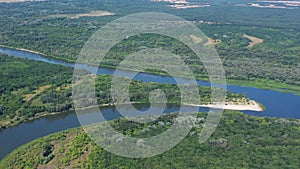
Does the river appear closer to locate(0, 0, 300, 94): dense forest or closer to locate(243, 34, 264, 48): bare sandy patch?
locate(0, 0, 300, 94): dense forest

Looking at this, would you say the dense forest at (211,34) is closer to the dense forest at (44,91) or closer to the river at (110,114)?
the river at (110,114)

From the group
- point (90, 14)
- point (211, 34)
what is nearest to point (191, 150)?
point (211, 34)

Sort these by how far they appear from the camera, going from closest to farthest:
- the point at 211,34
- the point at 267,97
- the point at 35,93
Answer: the point at 35,93 → the point at 267,97 → the point at 211,34

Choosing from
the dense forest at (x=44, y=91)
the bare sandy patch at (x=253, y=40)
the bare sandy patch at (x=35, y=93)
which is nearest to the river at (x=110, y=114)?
the dense forest at (x=44, y=91)

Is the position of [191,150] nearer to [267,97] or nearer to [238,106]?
[238,106]

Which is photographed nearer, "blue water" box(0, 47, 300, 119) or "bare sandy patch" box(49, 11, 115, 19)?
"blue water" box(0, 47, 300, 119)

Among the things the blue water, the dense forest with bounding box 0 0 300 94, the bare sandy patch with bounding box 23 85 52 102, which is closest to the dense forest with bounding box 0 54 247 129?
the bare sandy patch with bounding box 23 85 52 102

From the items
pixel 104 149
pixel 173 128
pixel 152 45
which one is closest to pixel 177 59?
pixel 152 45
